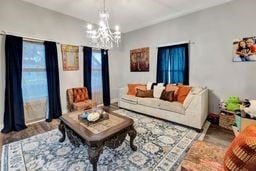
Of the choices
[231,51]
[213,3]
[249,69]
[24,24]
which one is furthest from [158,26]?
[24,24]

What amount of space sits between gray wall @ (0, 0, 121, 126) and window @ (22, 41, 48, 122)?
1.05 ft

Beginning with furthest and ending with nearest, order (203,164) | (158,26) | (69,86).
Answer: (158,26), (69,86), (203,164)

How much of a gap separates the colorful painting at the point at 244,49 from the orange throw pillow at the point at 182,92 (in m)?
1.15

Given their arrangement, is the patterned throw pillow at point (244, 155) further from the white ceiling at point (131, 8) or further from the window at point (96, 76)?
the window at point (96, 76)

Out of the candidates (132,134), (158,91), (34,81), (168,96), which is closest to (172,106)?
(168,96)

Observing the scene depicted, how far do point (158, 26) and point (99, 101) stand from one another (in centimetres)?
305

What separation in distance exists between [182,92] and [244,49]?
4.98ft

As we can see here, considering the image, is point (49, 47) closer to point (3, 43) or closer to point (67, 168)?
point (3, 43)

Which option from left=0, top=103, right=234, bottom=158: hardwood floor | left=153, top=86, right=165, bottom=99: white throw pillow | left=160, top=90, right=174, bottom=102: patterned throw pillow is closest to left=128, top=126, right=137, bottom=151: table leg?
left=0, top=103, right=234, bottom=158: hardwood floor

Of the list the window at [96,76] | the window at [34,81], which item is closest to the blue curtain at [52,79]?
the window at [34,81]

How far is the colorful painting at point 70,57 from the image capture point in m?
3.88

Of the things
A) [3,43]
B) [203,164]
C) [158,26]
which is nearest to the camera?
[203,164]

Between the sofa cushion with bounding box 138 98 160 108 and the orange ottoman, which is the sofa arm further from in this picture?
the orange ottoman

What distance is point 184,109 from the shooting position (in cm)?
312
